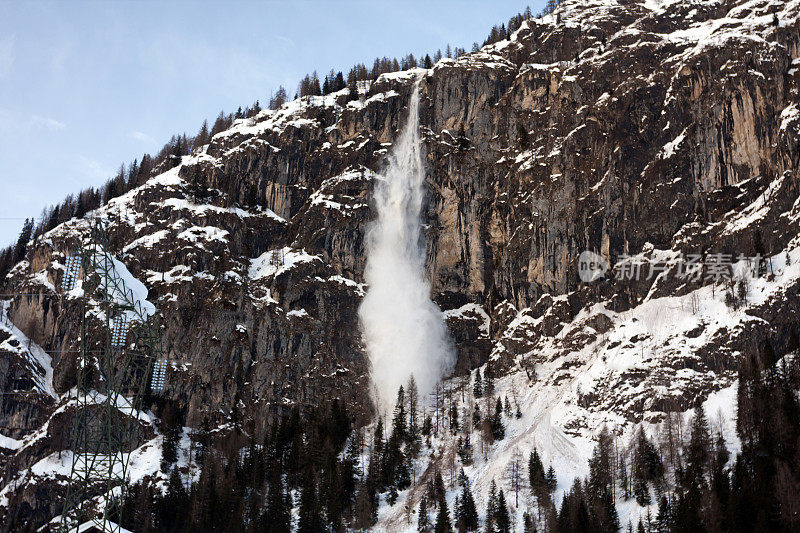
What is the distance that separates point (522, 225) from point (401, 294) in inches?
1072

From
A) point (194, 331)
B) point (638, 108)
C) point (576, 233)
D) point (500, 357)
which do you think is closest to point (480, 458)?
point (500, 357)

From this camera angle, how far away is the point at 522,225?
6427 inches

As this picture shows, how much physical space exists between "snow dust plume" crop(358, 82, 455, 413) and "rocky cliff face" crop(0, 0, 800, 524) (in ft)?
8.80

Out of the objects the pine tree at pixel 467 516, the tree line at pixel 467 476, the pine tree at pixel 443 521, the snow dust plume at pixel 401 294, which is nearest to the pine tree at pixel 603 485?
the tree line at pixel 467 476

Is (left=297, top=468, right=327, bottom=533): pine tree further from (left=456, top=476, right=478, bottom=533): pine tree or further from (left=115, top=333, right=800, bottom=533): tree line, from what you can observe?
(left=456, top=476, right=478, bottom=533): pine tree

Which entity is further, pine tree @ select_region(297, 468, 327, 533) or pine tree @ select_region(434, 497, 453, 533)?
pine tree @ select_region(297, 468, 327, 533)

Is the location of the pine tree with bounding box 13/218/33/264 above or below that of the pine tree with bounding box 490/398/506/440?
above

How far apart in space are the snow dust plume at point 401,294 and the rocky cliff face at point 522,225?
2681mm

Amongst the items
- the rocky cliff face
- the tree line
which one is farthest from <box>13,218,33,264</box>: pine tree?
the tree line

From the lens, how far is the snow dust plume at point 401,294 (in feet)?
522

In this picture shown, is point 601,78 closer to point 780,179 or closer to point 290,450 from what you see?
point 780,179

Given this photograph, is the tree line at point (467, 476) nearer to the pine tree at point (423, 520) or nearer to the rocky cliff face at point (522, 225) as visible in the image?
the pine tree at point (423, 520)

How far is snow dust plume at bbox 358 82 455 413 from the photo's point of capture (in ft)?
522

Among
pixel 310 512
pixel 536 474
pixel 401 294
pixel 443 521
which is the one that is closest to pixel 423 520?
pixel 443 521
